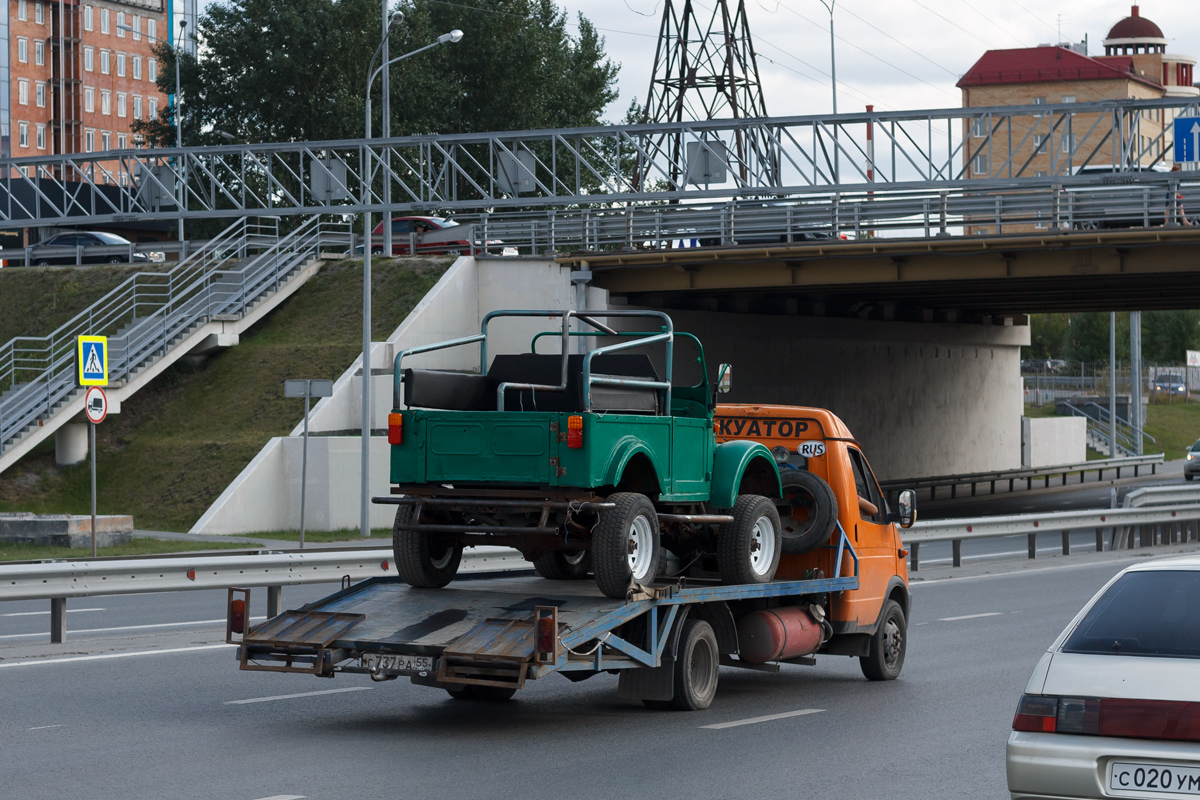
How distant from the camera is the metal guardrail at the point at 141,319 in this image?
34.3 meters

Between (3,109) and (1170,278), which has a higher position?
(3,109)

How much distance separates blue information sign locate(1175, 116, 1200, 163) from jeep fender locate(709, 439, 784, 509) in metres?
29.6

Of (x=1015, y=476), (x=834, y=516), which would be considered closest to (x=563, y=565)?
(x=834, y=516)

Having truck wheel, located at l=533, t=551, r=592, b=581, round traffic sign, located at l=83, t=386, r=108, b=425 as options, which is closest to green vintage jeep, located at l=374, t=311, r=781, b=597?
truck wheel, located at l=533, t=551, r=592, b=581

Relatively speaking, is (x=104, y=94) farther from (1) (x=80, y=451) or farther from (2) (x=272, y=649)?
(2) (x=272, y=649)

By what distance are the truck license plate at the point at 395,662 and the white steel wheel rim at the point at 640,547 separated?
146 cm

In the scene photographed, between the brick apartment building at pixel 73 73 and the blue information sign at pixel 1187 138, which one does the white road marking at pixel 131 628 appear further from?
the brick apartment building at pixel 73 73

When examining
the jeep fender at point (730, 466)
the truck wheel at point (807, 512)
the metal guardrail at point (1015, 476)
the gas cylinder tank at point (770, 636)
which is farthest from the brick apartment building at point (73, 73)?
the gas cylinder tank at point (770, 636)

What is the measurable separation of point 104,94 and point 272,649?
388 ft

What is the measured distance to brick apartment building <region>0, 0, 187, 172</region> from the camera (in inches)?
4417

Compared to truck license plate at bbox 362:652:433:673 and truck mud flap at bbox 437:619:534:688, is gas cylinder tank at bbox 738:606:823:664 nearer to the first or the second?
truck mud flap at bbox 437:619:534:688

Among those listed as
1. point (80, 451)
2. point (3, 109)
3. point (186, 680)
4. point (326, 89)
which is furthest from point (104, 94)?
point (186, 680)

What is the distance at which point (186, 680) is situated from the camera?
39.4 ft

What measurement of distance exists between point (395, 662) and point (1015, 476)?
44.8 m
